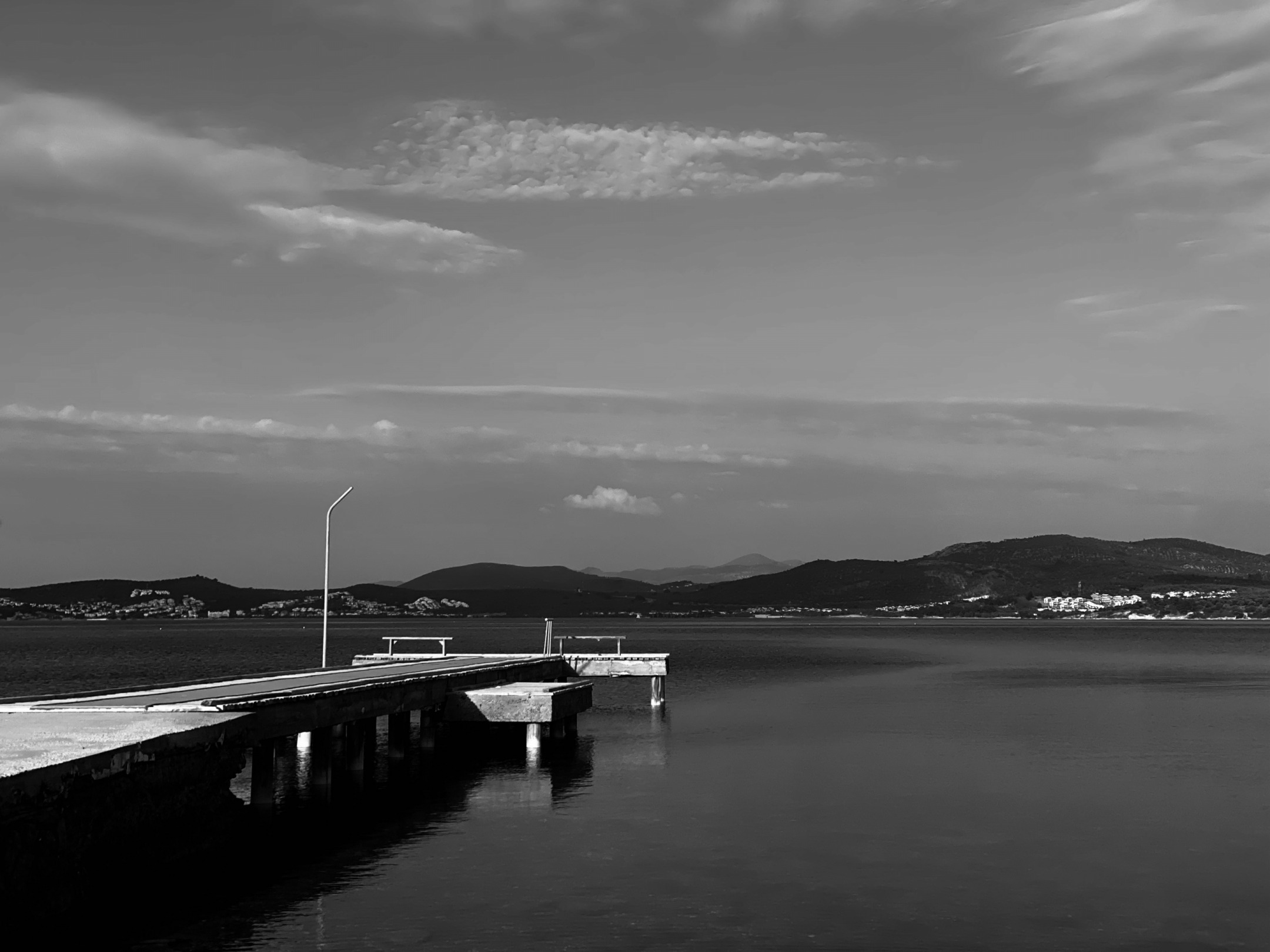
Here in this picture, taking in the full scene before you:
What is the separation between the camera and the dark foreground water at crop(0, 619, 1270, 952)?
17.5m

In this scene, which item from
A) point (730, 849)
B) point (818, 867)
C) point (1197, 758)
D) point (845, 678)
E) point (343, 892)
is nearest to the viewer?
point (343, 892)

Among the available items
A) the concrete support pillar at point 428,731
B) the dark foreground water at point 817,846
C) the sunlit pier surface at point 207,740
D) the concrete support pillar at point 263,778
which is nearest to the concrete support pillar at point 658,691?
the dark foreground water at point 817,846

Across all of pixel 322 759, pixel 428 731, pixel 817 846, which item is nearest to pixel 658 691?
pixel 428 731

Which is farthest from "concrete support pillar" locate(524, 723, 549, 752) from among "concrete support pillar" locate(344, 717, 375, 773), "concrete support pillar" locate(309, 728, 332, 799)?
"concrete support pillar" locate(309, 728, 332, 799)

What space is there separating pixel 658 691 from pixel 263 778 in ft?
99.6

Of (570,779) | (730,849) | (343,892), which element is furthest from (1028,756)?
(343,892)

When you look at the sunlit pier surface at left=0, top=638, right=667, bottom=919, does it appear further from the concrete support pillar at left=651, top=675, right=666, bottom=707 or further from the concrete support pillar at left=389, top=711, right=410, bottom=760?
the concrete support pillar at left=651, top=675, right=666, bottom=707

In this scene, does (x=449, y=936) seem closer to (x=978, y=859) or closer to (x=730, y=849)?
(x=730, y=849)

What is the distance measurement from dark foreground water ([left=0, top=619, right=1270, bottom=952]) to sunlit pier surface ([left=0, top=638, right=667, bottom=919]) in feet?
5.14

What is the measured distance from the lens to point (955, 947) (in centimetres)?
1675

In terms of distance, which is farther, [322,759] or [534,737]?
[534,737]

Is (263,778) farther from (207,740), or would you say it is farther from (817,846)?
(817,846)

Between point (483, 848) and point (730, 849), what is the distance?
4625 mm

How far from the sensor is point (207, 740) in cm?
2088
